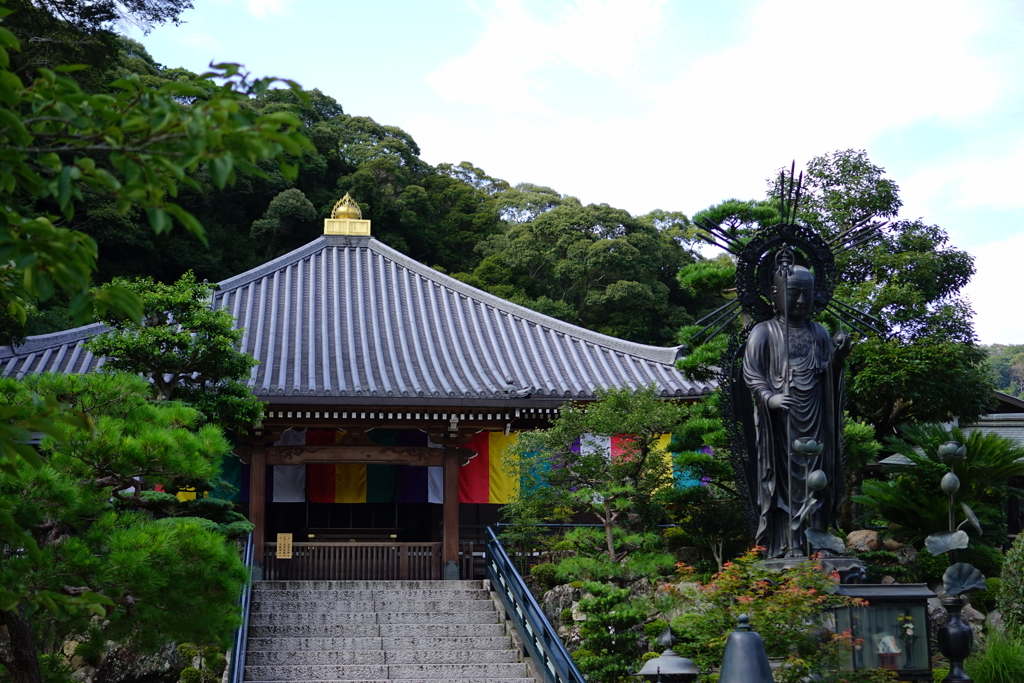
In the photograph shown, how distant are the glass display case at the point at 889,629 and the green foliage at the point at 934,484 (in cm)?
527

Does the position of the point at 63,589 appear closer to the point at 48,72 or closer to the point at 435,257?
the point at 48,72

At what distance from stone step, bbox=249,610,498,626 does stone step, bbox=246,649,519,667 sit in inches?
35.3

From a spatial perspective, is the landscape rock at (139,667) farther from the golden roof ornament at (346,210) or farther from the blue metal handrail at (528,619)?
the golden roof ornament at (346,210)

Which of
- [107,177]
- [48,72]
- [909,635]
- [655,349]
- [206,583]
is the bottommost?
[909,635]

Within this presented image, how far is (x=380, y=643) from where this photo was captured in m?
11.8

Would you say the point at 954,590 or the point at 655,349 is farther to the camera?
the point at 655,349

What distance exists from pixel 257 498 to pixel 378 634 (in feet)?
11.8

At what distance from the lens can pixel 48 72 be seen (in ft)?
10.5

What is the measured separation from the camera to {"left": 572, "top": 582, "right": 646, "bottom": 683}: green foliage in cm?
1029

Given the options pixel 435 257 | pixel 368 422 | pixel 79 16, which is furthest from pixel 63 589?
pixel 435 257

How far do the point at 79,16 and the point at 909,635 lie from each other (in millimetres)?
15227

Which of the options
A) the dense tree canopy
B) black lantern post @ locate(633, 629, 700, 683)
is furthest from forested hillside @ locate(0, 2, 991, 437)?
black lantern post @ locate(633, 629, 700, 683)

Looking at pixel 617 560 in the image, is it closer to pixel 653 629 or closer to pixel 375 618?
pixel 653 629

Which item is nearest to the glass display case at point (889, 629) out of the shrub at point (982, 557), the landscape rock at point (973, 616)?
the landscape rock at point (973, 616)
